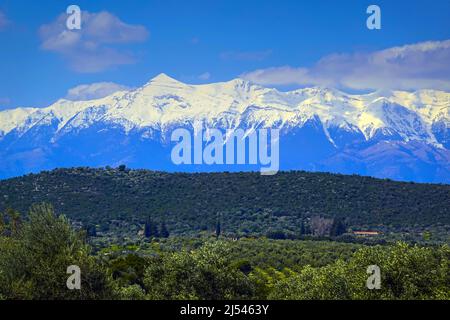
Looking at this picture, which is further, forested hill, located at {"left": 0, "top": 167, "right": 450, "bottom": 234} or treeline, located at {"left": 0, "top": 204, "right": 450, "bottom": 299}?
forested hill, located at {"left": 0, "top": 167, "right": 450, "bottom": 234}

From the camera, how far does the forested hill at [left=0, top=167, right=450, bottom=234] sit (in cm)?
16550

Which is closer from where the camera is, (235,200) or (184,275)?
(184,275)

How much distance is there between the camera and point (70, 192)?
180375 mm

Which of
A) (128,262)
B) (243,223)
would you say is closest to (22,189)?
(243,223)

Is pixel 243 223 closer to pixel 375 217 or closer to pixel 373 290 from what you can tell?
pixel 375 217

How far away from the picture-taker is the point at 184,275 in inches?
1935

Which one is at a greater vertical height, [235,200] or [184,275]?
[235,200]

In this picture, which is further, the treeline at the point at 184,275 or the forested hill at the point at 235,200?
the forested hill at the point at 235,200

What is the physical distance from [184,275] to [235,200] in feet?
443

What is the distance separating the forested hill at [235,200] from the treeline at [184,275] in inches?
4156

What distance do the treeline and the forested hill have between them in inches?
4156

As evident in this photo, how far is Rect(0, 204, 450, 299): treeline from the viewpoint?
4425 centimetres

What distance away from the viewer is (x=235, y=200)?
18400 cm

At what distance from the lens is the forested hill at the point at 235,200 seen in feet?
543
